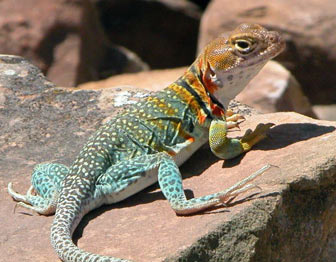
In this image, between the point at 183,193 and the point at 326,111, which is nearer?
the point at 183,193

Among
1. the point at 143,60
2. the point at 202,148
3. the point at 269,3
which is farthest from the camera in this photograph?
the point at 143,60

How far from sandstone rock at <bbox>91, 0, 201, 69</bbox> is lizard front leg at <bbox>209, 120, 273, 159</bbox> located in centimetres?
1080

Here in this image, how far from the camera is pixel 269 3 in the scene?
14219 millimetres

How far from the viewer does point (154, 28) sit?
1775 cm

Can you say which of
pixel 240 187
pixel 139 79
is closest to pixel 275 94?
pixel 139 79

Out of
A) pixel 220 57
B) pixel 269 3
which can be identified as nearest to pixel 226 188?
pixel 220 57

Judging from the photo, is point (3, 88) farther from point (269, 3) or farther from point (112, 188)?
point (269, 3)

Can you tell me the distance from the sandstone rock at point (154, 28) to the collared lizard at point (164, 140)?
10695 millimetres

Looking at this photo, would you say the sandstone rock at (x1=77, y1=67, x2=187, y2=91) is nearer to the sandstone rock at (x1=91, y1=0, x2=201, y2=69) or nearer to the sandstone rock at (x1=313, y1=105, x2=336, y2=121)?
the sandstone rock at (x1=313, y1=105, x2=336, y2=121)

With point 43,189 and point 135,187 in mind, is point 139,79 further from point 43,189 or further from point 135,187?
point 135,187

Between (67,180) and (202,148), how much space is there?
1.36m

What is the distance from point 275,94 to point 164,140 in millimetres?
5146

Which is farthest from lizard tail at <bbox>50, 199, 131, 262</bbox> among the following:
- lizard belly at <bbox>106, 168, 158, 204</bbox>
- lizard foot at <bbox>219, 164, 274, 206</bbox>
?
lizard foot at <bbox>219, 164, 274, 206</bbox>

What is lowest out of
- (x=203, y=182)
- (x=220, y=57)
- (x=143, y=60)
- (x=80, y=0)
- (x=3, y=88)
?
(x=143, y=60)
